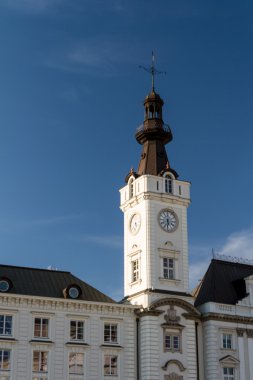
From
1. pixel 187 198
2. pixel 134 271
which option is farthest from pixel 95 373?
pixel 187 198

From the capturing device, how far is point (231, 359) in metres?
68.3

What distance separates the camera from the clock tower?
6850 cm

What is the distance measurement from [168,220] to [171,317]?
954 centimetres

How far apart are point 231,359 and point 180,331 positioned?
18.5 feet

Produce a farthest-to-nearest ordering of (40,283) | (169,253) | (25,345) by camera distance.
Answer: (169,253)
(40,283)
(25,345)

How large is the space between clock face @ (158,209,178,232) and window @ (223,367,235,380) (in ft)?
45.4

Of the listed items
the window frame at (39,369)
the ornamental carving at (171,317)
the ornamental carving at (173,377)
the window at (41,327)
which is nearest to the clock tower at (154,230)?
the ornamental carving at (171,317)

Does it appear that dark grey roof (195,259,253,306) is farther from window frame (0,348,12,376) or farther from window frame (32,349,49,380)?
window frame (0,348,12,376)

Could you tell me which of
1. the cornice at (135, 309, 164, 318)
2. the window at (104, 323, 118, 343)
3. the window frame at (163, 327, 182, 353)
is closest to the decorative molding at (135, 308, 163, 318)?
the cornice at (135, 309, 164, 318)

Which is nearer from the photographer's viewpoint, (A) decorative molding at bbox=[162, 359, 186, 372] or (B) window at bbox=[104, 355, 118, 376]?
(B) window at bbox=[104, 355, 118, 376]

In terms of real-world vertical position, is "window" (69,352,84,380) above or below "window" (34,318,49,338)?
below

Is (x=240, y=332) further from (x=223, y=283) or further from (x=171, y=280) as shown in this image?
(x=171, y=280)

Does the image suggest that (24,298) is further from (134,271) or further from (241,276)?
(241,276)

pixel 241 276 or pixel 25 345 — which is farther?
pixel 241 276
